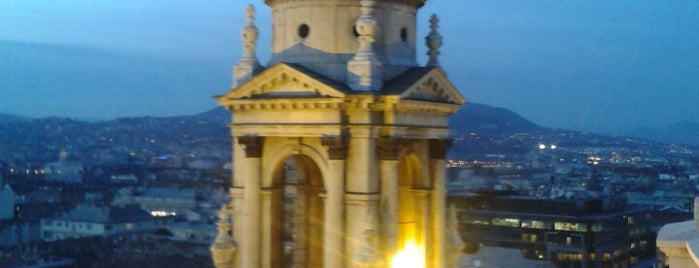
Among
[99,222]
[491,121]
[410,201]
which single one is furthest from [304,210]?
[491,121]

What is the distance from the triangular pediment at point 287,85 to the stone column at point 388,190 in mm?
1201

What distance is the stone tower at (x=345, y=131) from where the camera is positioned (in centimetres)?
1634

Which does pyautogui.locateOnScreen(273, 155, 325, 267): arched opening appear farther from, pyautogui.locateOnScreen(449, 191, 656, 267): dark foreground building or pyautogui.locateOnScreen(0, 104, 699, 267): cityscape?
pyautogui.locateOnScreen(449, 191, 656, 267): dark foreground building

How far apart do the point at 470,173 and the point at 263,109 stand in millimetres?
122823

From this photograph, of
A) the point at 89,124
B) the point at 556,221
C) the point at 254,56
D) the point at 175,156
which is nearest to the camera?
the point at 254,56

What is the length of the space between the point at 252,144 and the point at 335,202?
188 centimetres

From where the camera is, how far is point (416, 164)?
17828mm

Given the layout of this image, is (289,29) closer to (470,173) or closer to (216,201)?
(216,201)

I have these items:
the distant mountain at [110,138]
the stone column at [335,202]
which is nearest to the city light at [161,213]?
the distant mountain at [110,138]

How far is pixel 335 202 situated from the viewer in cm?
1659

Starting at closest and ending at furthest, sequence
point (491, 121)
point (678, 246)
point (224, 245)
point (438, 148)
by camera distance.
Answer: point (678, 246) → point (224, 245) → point (438, 148) → point (491, 121)

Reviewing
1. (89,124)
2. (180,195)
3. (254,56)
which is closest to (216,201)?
(180,195)

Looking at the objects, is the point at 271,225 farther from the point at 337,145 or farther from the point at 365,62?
the point at 365,62

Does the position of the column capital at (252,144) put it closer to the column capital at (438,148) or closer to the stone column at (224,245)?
the stone column at (224,245)
